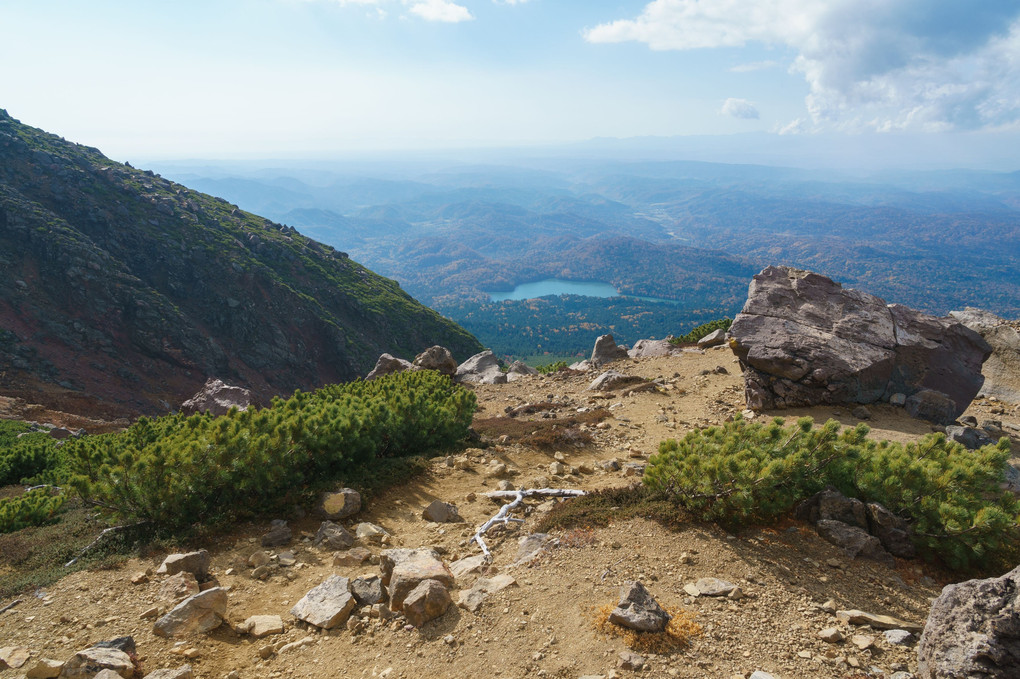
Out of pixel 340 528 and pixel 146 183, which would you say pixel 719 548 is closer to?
pixel 340 528

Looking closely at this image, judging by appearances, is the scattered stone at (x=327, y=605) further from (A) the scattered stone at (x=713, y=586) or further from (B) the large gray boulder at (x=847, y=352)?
(B) the large gray boulder at (x=847, y=352)

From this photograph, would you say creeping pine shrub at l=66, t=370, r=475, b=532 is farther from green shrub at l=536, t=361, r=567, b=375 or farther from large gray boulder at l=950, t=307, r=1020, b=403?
large gray boulder at l=950, t=307, r=1020, b=403

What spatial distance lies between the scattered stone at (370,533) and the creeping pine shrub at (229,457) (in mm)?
1705

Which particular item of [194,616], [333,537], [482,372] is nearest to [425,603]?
[194,616]

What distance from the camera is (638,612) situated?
5.62 meters

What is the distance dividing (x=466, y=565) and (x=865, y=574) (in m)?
5.51

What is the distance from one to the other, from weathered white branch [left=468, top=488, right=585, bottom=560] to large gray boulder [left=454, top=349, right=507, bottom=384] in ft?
55.0

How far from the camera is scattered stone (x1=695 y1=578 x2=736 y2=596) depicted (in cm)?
630

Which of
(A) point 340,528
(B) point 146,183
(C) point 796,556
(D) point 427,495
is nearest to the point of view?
(C) point 796,556

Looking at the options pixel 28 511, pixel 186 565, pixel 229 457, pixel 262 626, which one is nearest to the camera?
pixel 262 626

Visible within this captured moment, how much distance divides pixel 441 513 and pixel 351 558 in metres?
1.96

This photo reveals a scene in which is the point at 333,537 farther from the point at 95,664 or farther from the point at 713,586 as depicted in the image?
the point at 713,586

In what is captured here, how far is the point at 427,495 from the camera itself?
10.6 metres

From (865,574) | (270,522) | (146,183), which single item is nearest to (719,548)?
(865,574)
